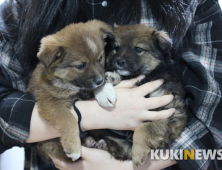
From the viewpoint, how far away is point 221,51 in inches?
74.3

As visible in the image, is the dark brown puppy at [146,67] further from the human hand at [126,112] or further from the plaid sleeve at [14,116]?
the plaid sleeve at [14,116]

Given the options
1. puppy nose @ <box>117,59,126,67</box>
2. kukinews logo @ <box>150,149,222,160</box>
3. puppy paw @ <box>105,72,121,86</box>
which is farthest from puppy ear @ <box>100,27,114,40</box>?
kukinews logo @ <box>150,149,222,160</box>

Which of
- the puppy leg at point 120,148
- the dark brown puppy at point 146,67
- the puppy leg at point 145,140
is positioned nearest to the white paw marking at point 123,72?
the dark brown puppy at point 146,67

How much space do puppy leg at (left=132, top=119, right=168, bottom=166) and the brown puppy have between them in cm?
48

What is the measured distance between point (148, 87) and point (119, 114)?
0.36m

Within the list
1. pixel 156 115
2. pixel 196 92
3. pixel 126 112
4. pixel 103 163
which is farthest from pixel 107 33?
pixel 103 163

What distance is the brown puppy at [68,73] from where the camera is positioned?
1.70m

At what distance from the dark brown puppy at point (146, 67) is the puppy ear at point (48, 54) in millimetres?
506

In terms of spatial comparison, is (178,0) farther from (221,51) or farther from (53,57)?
(53,57)

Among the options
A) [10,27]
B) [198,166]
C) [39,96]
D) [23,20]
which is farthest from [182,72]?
[10,27]

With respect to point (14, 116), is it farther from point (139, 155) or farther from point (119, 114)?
point (139, 155)

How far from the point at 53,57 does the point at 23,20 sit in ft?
2.37

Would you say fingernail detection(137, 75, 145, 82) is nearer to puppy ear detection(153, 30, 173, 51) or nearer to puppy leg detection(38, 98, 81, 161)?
puppy ear detection(153, 30, 173, 51)

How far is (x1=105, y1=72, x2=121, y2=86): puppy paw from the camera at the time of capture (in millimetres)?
1920
